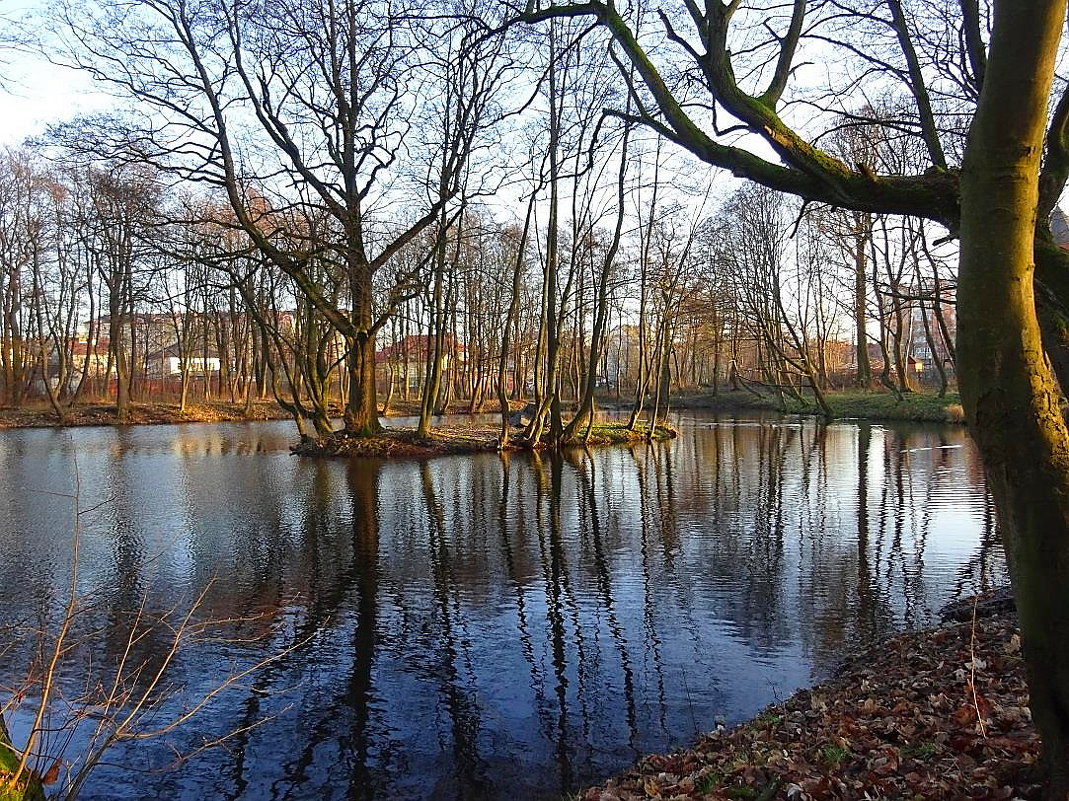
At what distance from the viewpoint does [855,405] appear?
1586 inches

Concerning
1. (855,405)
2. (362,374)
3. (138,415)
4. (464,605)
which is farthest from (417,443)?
(855,405)

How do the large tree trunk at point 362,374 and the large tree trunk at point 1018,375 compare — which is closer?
the large tree trunk at point 1018,375

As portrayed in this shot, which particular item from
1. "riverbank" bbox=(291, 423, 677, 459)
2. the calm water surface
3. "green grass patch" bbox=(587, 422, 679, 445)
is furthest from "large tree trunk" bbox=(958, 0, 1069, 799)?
"green grass patch" bbox=(587, 422, 679, 445)

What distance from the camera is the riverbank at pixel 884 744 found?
11.5ft

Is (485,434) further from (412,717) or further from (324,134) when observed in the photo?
(412,717)

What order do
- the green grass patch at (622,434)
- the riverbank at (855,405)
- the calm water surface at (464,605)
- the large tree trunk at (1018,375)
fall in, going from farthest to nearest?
the riverbank at (855,405) → the green grass patch at (622,434) → the calm water surface at (464,605) → the large tree trunk at (1018,375)

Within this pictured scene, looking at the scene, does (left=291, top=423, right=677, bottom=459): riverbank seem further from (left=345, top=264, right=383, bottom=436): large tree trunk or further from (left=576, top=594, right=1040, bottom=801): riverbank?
(left=576, top=594, right=1040, bottom=801): riverbank

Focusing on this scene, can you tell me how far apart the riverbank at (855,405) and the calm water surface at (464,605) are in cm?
1746

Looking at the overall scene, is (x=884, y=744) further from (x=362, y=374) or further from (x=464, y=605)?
(x=362, y=374)

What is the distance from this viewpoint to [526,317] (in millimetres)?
53656

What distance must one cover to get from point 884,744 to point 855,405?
39391mm

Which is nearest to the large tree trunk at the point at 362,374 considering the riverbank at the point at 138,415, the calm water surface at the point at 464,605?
the calm water surface at the point at 464,605

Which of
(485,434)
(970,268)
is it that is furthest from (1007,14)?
(485,434)

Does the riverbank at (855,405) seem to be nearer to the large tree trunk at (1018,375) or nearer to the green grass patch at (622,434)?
the green grass patch at (622,434)
